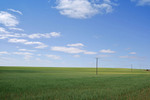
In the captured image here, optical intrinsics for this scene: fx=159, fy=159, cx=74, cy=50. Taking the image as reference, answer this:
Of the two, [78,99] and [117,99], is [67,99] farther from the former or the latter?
[117,99]

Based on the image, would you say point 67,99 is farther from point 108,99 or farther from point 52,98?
point 108,99

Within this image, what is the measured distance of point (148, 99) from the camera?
41.6 ft

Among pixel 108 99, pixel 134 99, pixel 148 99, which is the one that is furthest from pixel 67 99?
pixel 148 99

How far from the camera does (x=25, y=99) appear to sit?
1213 cm

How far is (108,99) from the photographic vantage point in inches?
482

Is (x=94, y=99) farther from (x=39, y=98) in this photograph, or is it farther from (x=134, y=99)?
(x=39, y=98)

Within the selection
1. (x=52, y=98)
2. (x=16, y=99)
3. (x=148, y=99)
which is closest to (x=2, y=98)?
(x=16, y=99)

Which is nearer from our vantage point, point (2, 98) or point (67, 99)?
point (67, 99)

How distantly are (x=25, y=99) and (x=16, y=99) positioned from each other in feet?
2.29

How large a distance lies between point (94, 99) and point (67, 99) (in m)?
2.08

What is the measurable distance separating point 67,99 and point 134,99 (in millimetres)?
5287

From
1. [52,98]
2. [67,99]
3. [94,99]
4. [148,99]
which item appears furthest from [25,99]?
[148,99]

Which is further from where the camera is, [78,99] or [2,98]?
[2,98]

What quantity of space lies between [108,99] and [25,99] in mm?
6356
